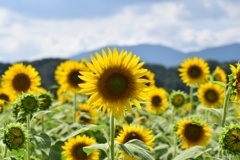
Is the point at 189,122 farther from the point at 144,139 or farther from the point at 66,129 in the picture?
the point at 66,129

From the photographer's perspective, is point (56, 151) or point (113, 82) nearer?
point (113, 82)

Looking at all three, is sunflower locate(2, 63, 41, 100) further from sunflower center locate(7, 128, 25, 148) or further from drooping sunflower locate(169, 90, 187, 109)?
sunflower center locate(7, 128, 25, 148)

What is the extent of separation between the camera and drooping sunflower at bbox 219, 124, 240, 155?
323cm

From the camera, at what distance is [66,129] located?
5.31 meters

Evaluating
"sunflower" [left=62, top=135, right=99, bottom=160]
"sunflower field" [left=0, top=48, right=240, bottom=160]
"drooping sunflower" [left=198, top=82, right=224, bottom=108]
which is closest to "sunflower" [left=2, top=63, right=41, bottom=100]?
"sunflower field" [left=0, top=48, right=240, bottom=160]

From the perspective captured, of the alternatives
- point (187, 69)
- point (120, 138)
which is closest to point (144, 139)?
point (120, 138)

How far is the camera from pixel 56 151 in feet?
15.6

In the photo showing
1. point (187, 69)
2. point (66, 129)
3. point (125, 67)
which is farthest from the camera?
point (187, 69)

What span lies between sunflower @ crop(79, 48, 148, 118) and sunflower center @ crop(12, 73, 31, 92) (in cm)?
282

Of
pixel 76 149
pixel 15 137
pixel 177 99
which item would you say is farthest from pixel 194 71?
pixel 15 137

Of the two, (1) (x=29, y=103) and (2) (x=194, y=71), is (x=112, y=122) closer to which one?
(1) (x=29, y=103)

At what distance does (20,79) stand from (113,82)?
295 cm

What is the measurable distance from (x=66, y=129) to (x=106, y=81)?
212cm

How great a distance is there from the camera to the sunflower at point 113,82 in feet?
10.7
